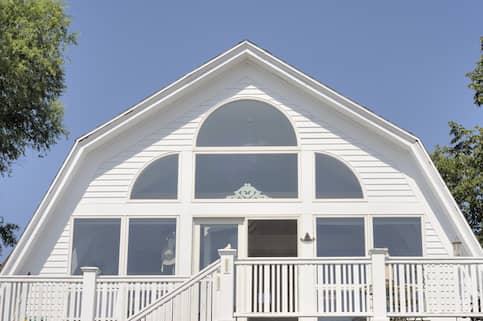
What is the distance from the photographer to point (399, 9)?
27.6 m

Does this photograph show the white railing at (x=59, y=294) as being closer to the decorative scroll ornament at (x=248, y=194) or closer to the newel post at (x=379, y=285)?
the decorative scroll ornament at (x=248, y=194)

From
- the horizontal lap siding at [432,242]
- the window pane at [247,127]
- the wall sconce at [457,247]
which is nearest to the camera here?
the wall sconce at [457,247]

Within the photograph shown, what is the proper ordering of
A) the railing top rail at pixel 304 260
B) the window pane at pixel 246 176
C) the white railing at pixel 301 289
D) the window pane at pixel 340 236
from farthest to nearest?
the window pane at pixel 246 176 < the window pane at pixel 340 236 < the railing top rail at pixel 304 260 < the white railing at pixel 301 289

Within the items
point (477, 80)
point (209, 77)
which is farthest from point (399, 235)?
point (477, 80)

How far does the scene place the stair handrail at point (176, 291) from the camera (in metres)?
9.94

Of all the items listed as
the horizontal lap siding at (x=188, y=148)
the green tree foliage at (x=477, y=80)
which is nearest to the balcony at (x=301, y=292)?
the horizontal lap siding at (x=188, y=148)

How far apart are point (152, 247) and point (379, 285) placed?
429 centimetres

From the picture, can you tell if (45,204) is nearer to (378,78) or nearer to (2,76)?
(2,76)

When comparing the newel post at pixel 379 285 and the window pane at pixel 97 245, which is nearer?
the newel post at pixel 379 285

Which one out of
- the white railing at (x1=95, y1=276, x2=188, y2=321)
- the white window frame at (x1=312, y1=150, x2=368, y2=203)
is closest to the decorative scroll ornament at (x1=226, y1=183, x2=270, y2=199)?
the white window frame at (x1=312, y1=150, x2=368, y2=203)

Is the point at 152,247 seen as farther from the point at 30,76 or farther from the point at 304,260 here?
the point at 30,76

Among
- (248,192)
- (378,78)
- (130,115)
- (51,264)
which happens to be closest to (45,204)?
(51,264)

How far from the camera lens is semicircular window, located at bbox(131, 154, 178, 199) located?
12.4m

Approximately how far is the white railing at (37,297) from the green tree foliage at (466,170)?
12388 mm
